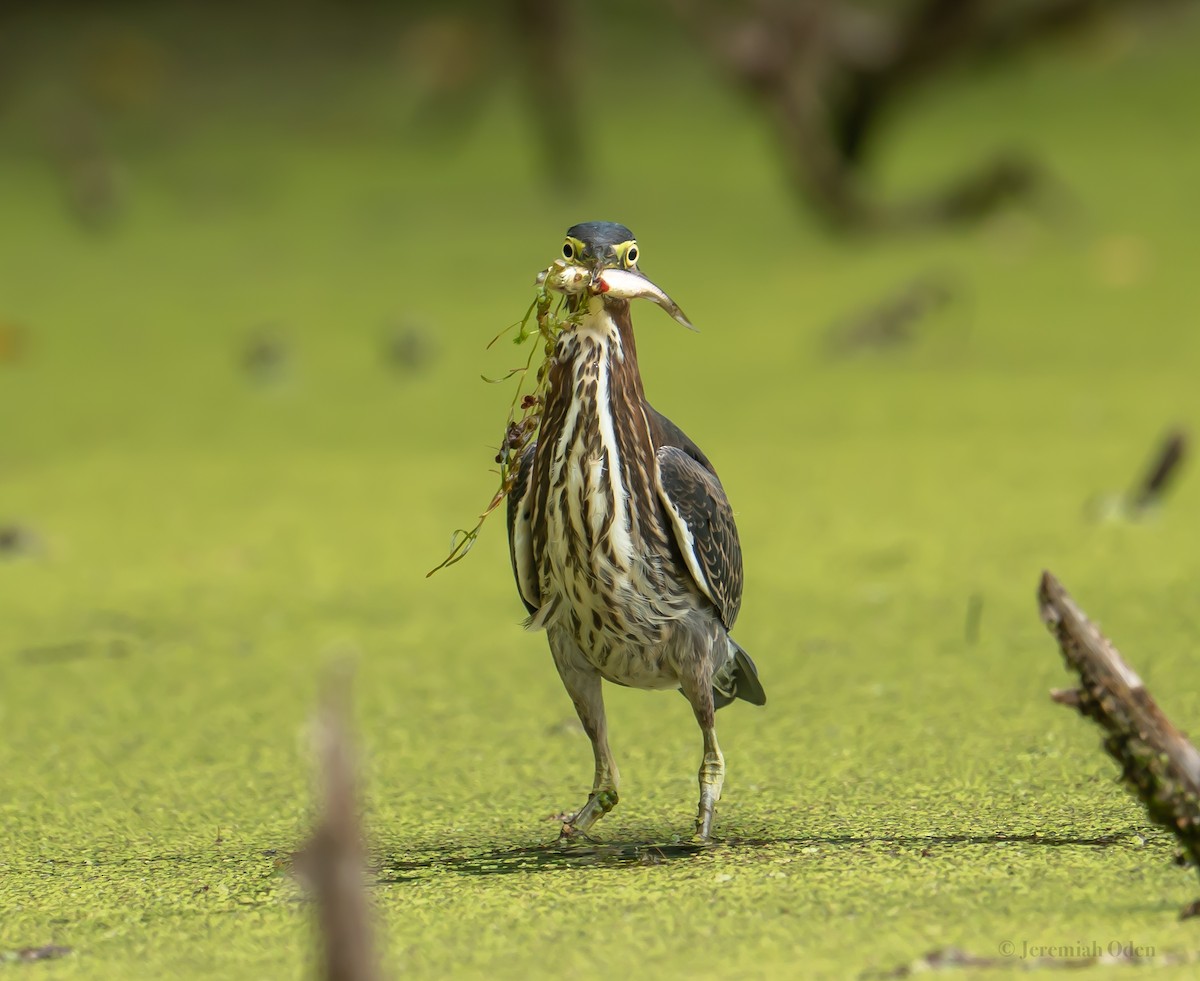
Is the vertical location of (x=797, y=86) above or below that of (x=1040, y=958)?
above

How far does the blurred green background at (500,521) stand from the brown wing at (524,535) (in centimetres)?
28

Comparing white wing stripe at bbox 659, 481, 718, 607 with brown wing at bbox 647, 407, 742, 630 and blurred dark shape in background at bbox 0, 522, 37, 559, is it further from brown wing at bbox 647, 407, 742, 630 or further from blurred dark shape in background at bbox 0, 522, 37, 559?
blurred dark shape in background at bbox 0, 522, 37, 559

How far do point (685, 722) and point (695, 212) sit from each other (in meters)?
4.01

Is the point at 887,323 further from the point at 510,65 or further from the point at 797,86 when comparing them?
the point at 510,65

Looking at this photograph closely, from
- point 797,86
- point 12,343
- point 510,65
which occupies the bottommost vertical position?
point 12,343

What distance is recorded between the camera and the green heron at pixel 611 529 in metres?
2.03

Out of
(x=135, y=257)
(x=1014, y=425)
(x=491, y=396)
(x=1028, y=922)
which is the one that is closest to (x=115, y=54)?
(x=135, y=257)

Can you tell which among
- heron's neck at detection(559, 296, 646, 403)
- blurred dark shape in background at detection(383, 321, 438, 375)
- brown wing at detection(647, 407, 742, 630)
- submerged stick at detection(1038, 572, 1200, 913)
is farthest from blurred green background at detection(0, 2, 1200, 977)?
heron's neck at detection(559, 296, 646, 403)

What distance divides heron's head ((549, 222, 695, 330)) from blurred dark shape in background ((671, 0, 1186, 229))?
3994 mm

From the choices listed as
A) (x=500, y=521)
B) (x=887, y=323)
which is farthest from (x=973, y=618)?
(x=887, y=323)

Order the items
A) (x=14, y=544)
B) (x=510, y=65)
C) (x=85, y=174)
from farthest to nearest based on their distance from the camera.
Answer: (x=510, y=65), (x=85, y=174), (x=14, y=544)

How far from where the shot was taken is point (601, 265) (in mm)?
2023

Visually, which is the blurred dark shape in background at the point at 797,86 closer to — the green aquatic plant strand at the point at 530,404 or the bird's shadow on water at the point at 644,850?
the green aquatic plant strand at the point at 530,404

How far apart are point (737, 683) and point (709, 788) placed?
26 cm
